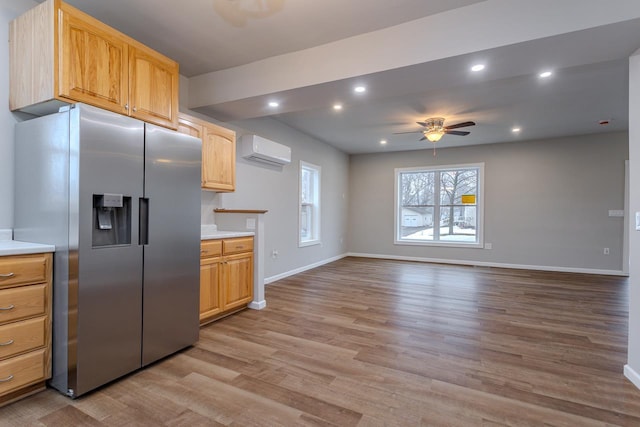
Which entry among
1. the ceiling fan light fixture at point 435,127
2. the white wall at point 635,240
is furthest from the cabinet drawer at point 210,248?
the ceiling fan light fixture at point 435,127

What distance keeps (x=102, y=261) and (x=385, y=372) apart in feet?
6.81

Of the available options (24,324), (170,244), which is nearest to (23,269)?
(24,324)

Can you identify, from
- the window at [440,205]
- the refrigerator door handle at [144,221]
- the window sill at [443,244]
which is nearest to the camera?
the refrigerator door handle at [144,221]

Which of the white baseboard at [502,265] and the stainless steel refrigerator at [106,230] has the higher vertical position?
the stainless steel refrigerator at [106,230]

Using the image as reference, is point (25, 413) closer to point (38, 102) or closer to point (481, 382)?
point (38, 102)

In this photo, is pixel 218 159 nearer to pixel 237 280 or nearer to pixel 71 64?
pixel 237 280

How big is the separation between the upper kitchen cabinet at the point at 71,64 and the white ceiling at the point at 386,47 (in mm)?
409

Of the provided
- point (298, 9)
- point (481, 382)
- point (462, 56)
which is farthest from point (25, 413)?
point (462, 56)

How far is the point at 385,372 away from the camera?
2260 mm

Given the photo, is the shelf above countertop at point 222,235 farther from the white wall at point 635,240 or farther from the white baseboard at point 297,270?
the white wall at point 635,240

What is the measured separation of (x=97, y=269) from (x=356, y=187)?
264 inches

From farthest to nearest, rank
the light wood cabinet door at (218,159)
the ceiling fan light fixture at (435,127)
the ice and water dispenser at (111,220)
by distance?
the ceiling fan light fixture at (435,127), the light wood cabinet door at (218,159), the ice and water dispenser at (111,220)

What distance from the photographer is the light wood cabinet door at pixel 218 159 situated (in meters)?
3.37

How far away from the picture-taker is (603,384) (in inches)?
83.1
